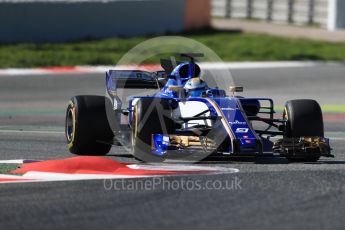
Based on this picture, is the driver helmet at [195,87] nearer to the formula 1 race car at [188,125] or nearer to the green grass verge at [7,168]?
the formula 1 race car at [188,125]

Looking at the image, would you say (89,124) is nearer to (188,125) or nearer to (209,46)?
(188,125)

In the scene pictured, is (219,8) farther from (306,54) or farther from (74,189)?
(74,189)

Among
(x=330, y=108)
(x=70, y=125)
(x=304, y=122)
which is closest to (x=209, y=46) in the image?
(x=330, y=108)

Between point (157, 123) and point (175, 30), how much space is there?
19282 millimetres

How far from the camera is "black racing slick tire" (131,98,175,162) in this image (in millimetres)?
10656

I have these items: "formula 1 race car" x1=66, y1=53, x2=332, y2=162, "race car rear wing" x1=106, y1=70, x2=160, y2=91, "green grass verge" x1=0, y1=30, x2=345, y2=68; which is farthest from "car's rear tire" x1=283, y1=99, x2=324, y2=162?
"green grass verge" x1=0, y1=30, x2=345, y2=68

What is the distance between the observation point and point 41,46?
2573 centimetres

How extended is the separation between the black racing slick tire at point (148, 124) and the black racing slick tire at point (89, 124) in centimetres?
78

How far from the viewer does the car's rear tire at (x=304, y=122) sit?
11.0 metres

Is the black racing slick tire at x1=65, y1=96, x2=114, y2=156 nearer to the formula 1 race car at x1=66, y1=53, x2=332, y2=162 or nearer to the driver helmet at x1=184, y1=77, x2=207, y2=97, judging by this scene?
the formula 1 race car at x1=66, y1=53, x2=332, y2=162

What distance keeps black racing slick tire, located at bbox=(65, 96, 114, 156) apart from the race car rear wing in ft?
2.11

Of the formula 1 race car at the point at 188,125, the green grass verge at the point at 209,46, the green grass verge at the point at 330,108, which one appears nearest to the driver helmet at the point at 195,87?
the formula 1 race car at the point at 188,125

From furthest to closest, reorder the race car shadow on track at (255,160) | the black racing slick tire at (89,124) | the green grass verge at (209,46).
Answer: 1. the green grass verge at (209,46)
2. the black racing slick tire at (89,124)
3. the race car shadow on track at (255,160)

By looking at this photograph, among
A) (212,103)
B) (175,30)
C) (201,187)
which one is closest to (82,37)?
(175,30)
